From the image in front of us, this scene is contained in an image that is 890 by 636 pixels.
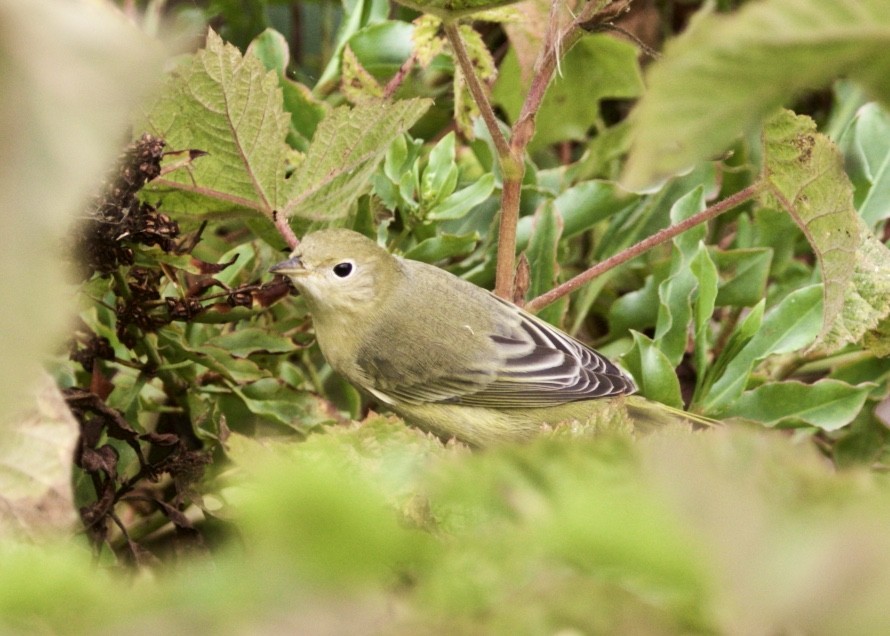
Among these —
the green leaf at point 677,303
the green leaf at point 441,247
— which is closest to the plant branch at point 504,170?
the green leaf at point 441,247

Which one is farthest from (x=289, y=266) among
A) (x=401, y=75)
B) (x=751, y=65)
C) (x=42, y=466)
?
(x=751, y=65)

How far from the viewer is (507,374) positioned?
5.57ft

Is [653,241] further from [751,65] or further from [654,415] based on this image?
[751,65]

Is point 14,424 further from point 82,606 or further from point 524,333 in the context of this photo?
point 524,333

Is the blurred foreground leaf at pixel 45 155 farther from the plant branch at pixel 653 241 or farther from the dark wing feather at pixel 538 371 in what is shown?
the dark wing feather at pixel 538 371

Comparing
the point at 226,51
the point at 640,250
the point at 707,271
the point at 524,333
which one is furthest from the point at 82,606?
the point at 524,333

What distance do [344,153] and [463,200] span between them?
9.8 inches

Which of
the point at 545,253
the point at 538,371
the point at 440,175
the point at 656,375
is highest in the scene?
the point at 440,175

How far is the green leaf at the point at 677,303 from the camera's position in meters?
1.42

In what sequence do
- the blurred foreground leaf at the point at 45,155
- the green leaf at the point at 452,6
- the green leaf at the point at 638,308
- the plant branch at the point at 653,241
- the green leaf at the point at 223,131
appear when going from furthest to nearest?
1. the green leaf at the point at 638,308
2. the plant branch at the point at 653,241
3. the green leaf at the point at 223,131
4. the green leaf at the point at 452,6
5. the blurred foreground leaf at the point at 45,155

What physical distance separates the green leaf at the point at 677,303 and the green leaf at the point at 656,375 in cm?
4

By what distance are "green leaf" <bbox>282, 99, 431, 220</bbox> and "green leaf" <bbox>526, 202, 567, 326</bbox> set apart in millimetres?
291

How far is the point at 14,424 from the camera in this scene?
55 cm

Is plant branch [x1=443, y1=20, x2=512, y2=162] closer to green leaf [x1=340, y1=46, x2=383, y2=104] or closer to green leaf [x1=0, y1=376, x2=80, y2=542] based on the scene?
green leaf [x1=340, y1=46, x2=383, y2=104]
